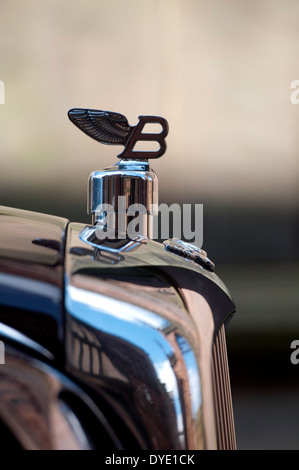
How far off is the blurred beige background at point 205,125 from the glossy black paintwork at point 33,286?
164cm

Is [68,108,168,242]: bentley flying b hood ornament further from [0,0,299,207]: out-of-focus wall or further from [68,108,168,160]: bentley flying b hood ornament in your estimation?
[0,0,299,207]: out-of-focus wall

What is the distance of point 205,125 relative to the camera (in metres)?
2.04

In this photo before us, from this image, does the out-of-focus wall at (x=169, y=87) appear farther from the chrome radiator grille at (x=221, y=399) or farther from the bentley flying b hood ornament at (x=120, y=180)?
the chrome radiator grille at (x=221, y=399)

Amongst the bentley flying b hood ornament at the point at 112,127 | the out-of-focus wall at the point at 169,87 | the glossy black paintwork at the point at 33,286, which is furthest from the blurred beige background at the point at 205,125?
the glossy black paintwork at the point at 33,286

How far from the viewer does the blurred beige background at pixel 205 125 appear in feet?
6.21

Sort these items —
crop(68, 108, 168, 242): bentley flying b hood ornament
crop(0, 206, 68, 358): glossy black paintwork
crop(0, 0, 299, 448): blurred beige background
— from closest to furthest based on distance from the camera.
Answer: crop(0, 206, 68, 358): glossy black paintwork → crop(68, 108, 168, 242): bentley flying b hood ornament → crop(0, 0, 299, 448): blurred beige background

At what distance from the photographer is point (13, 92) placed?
1893mm

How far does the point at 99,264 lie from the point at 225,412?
163 mm

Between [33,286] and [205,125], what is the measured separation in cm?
190

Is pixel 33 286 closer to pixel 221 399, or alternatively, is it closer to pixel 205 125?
pixel 221 399

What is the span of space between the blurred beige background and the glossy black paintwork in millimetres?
1643

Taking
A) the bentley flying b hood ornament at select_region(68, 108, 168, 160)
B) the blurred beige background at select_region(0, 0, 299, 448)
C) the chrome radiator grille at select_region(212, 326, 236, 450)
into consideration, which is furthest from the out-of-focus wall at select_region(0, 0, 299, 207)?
the chrome radiator grille at select_region(212, 326, 236, 450)

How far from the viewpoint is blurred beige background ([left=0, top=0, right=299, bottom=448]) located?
1893 millimetres
